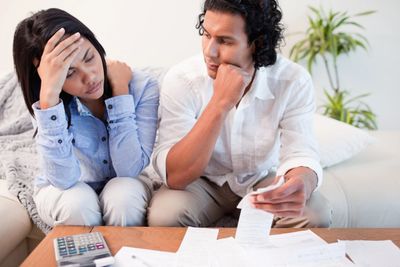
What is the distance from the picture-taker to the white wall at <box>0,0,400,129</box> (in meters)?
2.29

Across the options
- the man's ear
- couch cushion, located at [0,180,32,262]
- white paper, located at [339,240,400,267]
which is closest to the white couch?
couch cushion, located at [0,180,32,262]

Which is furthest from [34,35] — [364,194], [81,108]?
[364,194]

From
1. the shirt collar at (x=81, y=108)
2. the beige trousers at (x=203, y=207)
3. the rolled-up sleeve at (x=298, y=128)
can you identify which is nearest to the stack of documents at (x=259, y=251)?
the beige trousers at (x=203, y=207)

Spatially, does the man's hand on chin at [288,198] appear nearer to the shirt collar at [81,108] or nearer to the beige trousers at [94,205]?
the beige trousers at [94,205]

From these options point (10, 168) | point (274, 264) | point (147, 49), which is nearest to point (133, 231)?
point (274, 264)

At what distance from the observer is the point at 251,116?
1.22m

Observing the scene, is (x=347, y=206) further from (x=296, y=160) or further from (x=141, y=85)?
(x=141, y=85)

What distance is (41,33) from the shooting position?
1.01 m

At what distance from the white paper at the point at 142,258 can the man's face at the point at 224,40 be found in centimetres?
55

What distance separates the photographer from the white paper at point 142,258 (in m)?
0.82

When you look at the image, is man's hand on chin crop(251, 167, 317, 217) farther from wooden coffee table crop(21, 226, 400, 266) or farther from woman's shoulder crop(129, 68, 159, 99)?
woman's shoulder crop(129, 68, 159, 99)

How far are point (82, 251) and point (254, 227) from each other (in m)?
0.38

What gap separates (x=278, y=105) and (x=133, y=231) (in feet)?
1.87

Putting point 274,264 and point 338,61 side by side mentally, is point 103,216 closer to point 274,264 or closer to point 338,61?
point 274,264
